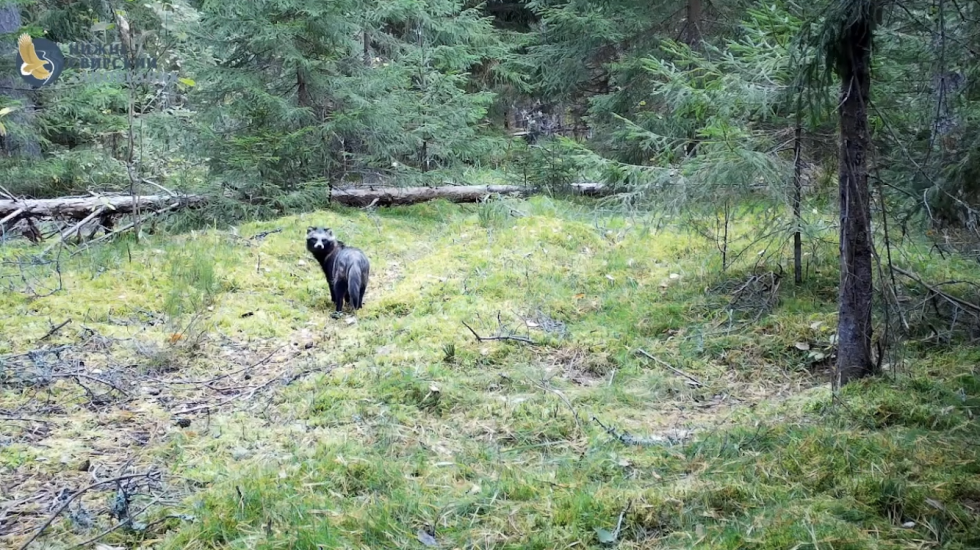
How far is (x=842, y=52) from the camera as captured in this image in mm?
4109

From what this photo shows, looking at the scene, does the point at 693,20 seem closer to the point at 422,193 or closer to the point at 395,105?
the point at 395,105

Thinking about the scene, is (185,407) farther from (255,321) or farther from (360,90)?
(360,90)

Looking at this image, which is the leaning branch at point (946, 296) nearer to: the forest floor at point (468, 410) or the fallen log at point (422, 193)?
the forest floor at point (468, 410)

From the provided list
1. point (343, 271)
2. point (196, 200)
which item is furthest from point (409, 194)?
point (343, 271)

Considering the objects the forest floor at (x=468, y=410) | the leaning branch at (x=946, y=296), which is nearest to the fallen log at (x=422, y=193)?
the forest floor at (x=468, y=410)

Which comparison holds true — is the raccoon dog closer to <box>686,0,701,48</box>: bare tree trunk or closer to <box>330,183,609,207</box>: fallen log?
<box>330,183,609,207</box>: fallen log

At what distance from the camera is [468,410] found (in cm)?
481

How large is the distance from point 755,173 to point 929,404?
114 inches

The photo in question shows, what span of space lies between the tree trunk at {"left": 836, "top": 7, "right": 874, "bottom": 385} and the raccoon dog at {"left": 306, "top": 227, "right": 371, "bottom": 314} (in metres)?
4.70

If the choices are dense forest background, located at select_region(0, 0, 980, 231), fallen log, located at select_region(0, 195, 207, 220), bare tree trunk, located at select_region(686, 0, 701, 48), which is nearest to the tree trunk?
dense forest background, located at select_region(0, 0, 980, 231)

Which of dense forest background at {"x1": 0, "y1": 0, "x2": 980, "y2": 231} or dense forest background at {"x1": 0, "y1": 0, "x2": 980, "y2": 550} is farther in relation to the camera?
dense forest background at {"x1": 0, "y1": 0, "x2": 980, "y2": 231}

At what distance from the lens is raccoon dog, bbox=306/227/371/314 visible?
7312 millimetres

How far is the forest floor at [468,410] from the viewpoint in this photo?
3.14 meters

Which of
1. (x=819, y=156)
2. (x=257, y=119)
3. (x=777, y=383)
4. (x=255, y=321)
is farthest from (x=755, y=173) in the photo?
(x=257, y=119)
